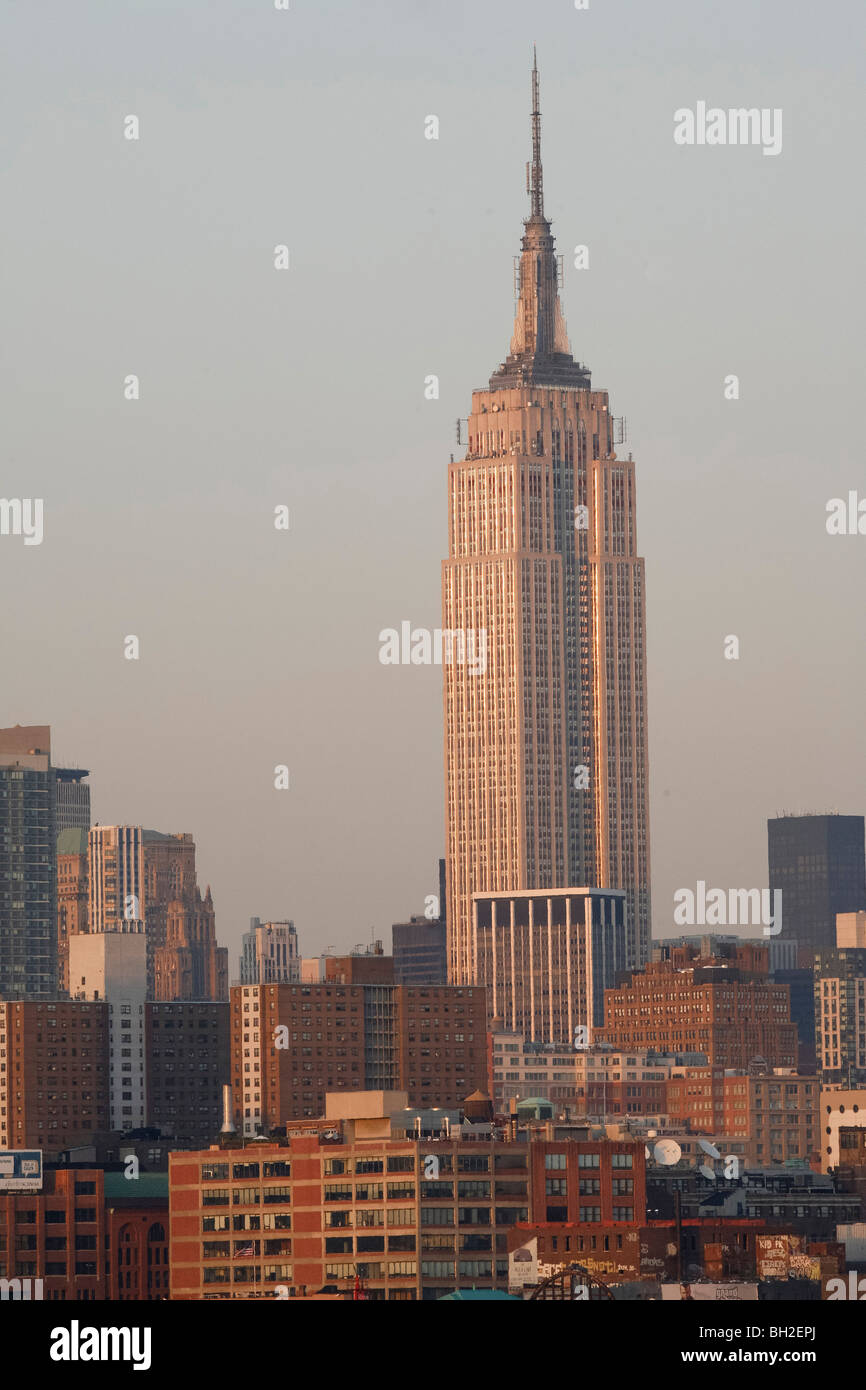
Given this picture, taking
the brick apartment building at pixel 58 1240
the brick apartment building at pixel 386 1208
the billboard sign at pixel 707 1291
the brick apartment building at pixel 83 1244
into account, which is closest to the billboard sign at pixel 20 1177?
the brick apartment building at pixel 83 1244

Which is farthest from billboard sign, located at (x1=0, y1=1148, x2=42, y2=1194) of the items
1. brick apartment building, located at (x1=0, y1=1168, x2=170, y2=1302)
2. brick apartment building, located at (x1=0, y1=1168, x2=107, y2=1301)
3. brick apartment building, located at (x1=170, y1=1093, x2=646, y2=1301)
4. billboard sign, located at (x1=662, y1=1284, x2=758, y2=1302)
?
billboard sign, located at (x1=662, y1=1284, x2=758, y2=1302)

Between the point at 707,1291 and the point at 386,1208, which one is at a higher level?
the point at 386,1208

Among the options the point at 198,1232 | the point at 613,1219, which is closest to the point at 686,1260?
the point at 613,1219

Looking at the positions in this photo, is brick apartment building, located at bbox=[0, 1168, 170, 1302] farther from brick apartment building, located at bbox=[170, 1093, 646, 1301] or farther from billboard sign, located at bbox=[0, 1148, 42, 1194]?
brick apartment building, located at bbox=[170, 1093, 646, 1301]

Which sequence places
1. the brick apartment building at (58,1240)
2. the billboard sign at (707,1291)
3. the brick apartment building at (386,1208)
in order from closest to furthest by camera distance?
the billboard sign at (707,1291) → the brick apartment building at (386,1208) → the brick apartment building at (58,1240)

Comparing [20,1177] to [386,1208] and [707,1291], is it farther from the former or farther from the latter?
[707,1291]

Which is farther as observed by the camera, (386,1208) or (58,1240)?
(58,1240)

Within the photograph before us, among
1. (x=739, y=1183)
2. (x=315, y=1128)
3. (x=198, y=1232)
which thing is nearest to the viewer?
Result: (x=198, y=1232)

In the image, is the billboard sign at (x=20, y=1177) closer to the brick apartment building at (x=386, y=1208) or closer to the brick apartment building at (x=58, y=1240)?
the brick apartment building at (x=58, y=1240)

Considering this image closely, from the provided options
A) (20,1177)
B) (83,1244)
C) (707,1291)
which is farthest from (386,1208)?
(20,1177)
